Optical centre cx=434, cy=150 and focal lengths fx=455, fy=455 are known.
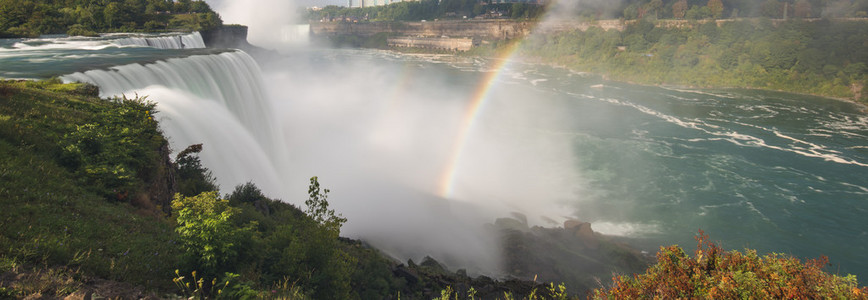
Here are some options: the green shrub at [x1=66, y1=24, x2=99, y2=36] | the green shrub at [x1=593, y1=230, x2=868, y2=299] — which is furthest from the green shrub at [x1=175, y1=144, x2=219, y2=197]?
the green shrub at [x1=66, y1=24, x2=99, y2=36]

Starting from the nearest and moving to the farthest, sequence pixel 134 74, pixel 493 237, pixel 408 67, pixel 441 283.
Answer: pixel 441 283 < pixel 134 74 < pixel 493 237 < pixel 408 67

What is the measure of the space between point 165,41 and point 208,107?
18.0m

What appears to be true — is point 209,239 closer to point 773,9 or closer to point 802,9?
point 802,9

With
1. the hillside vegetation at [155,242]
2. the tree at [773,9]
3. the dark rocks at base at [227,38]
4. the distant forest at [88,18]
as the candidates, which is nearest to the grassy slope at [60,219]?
the hillside vegetation at [155,242]

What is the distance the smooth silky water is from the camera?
634 inches

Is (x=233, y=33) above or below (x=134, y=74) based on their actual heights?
above

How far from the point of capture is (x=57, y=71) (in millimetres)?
15023

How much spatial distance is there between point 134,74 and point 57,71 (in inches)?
118

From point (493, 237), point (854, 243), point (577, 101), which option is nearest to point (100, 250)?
point (493, 237)

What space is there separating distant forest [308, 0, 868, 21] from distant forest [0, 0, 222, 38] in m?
76.0

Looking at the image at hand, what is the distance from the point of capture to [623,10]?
346 ft

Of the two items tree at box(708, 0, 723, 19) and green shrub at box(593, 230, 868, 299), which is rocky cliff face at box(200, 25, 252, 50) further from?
tree at box(708, 0, 723, 19)

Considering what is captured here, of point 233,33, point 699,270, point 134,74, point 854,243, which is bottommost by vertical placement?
point 854,243

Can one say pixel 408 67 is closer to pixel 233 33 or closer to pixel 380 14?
pixel 233 33
